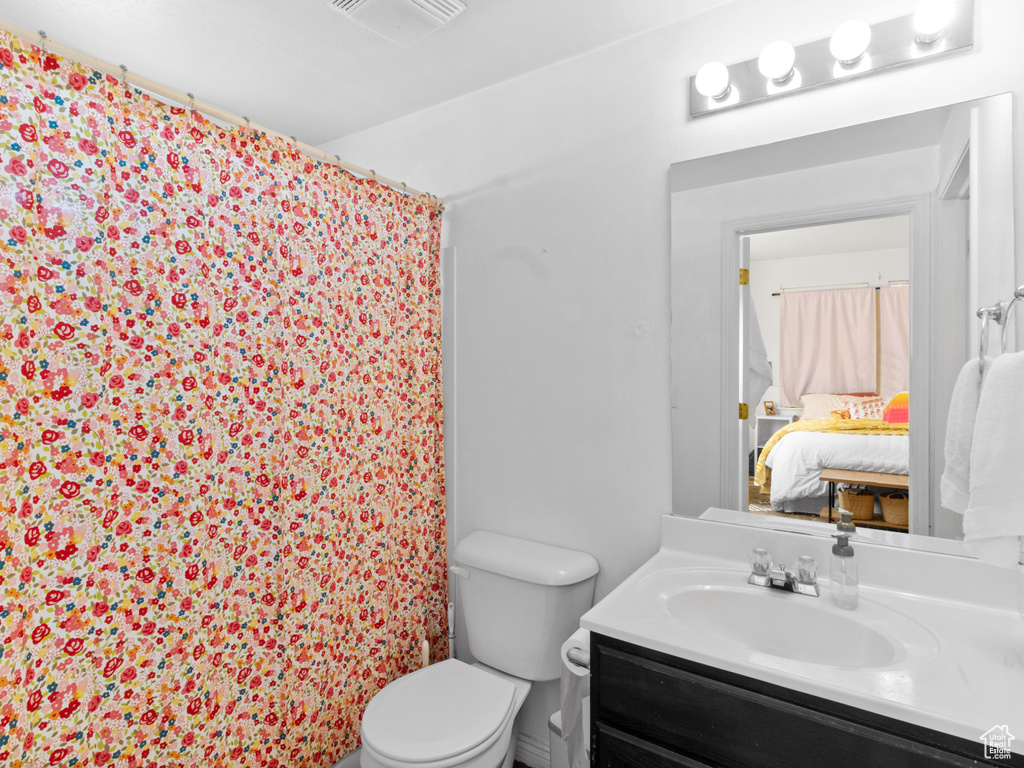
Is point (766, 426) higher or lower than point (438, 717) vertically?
higher

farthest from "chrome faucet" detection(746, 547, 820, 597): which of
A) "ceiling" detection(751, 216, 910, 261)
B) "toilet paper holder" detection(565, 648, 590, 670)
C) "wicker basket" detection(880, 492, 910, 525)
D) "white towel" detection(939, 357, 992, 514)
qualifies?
"ceiling" detection(751, 216, 910, 261)

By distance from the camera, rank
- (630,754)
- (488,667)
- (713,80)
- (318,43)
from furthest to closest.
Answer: (488,667) → (318,43) → (713,80) → (630,754)

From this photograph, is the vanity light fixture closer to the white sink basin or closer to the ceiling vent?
the ceiling vent

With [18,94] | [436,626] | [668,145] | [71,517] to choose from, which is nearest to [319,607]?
[436,626]

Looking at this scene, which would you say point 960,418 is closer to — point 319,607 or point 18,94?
point 319,607

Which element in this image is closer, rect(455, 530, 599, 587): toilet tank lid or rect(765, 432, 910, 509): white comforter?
rect(765, 432, 910, 509): white comforter

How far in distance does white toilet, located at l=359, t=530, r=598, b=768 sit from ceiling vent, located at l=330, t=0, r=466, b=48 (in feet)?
5.15

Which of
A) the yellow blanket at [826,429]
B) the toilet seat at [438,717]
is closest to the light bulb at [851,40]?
the yellow blanket at [826,429]

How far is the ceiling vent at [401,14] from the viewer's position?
Answer: 1.46 meters

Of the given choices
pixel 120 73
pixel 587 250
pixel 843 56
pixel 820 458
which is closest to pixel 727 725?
pixel 820 458

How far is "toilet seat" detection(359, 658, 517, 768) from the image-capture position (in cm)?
138

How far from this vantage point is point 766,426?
1.52m

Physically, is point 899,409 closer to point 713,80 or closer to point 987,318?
point 987,318

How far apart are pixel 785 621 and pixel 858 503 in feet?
1.16
